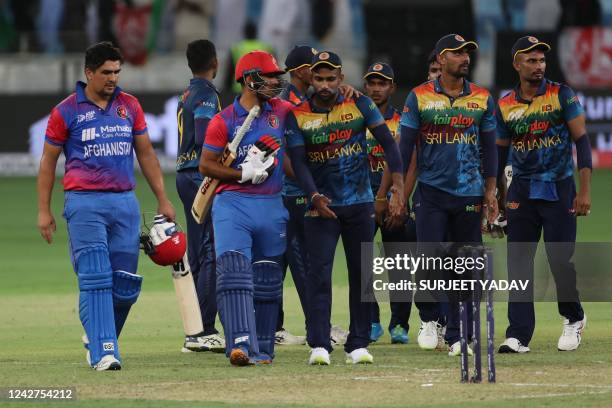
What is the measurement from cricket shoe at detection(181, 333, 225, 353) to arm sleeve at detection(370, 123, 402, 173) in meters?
2.11

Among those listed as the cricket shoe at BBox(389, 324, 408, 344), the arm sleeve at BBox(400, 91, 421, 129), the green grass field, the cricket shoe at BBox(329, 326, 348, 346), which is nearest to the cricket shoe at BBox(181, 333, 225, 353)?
the green grass field

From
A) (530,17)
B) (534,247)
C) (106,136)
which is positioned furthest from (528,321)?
(530,17)

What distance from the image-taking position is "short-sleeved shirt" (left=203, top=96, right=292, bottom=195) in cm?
1095

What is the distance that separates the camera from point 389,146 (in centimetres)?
1104

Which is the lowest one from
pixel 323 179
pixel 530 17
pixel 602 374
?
pixel 602 374

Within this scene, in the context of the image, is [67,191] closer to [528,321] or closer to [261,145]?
[261,145]

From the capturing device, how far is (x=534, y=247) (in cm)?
1201

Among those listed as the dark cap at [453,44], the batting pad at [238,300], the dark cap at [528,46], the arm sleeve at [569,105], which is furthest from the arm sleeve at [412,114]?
the batting pad at [238,300]

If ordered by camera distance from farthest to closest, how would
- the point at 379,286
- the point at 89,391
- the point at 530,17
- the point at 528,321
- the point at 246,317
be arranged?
the point at 530,17 → the point at 379,286 → the point at 528,321 → the point at 246,317 → the point at 89,391

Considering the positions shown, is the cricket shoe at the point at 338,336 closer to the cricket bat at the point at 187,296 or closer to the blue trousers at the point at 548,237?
the cricket bat at the point at 187,296

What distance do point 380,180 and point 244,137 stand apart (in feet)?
6.78

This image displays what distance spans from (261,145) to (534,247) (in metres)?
2.42

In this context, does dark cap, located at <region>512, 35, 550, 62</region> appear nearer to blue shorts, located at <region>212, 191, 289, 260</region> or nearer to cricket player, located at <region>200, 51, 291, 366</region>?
cricket player, located at <region>200, 51, 291, 366</region>

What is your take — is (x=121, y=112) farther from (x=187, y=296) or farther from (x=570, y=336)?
(x=570, y=336)
